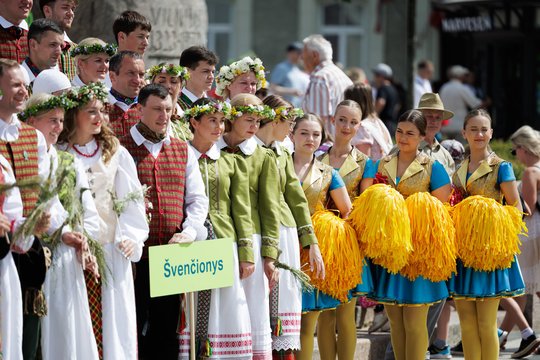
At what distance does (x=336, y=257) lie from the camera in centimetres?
788

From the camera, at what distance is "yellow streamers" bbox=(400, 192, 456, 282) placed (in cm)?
807

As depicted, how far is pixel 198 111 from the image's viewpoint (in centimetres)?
715

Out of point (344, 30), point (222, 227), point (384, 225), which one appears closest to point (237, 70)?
point (384, 225)

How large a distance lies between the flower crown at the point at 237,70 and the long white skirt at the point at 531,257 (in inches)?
96.8

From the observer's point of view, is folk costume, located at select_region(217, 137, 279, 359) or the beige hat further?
the beige hat

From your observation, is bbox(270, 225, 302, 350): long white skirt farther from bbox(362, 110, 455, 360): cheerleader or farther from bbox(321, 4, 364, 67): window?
bbox(321, 4, 364, 67): window

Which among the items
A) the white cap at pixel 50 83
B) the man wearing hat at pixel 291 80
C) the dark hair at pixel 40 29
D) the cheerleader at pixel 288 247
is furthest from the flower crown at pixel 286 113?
the man wearing hat at pixel 291 80

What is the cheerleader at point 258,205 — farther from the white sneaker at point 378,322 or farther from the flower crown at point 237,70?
the white sneaker at point 378,322

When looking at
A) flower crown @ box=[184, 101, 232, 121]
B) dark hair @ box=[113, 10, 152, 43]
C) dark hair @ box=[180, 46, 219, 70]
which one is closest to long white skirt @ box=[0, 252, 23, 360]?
flower crown @ box=[184, 101, 232, 121]

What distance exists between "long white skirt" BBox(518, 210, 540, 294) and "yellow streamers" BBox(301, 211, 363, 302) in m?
2.13

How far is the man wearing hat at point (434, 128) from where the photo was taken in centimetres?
887

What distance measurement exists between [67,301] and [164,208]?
0.82 m

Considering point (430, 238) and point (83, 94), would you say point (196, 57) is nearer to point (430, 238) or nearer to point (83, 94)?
point (83, 94)

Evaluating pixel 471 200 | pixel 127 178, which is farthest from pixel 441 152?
pixel 127 178
